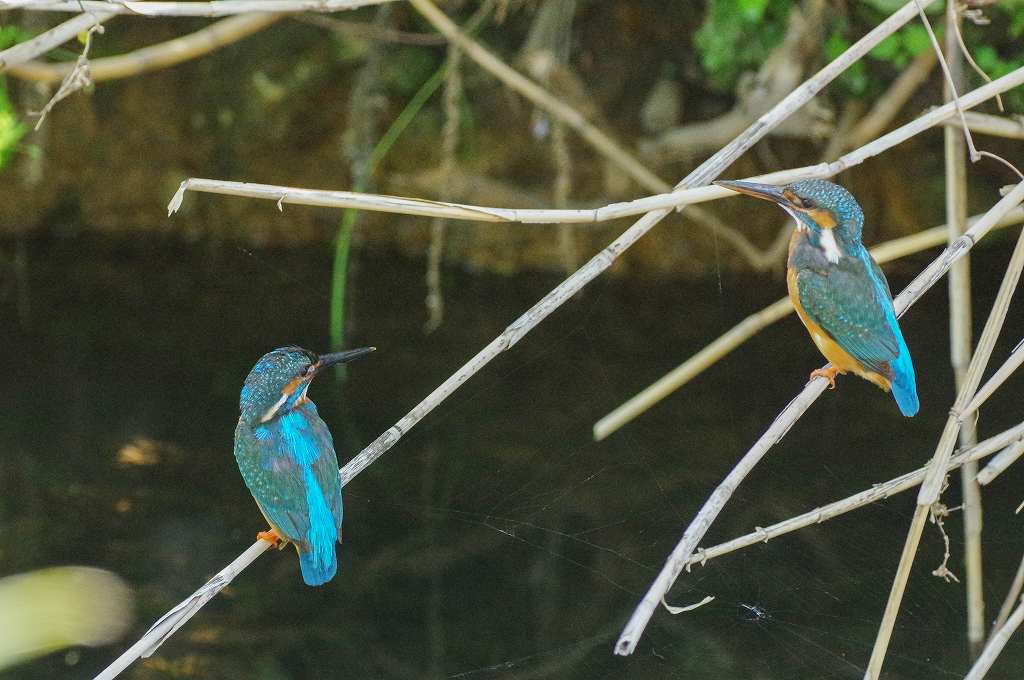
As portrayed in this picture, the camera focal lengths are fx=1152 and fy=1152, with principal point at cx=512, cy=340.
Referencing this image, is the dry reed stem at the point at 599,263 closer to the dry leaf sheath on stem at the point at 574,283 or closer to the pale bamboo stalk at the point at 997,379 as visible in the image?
the dry leaf sheath on stem at the point at 574,283

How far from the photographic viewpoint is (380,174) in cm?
643

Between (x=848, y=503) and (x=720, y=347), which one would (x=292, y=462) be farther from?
(x=848, y=503)

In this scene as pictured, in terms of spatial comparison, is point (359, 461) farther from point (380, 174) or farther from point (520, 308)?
point (380, 174)

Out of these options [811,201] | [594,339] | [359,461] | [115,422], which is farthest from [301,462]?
[594,339]

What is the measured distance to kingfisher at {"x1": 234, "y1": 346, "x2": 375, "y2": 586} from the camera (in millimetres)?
2656

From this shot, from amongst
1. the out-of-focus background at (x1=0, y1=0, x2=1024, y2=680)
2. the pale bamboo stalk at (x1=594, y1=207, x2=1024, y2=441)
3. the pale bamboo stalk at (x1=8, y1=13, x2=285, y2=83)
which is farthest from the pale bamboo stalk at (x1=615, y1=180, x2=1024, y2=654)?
the pale bamboo stalk at (x1=8, y1=13, x2=285, y2=83)

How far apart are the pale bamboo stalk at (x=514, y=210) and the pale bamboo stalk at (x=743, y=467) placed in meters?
0.21

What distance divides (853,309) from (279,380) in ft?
4.44

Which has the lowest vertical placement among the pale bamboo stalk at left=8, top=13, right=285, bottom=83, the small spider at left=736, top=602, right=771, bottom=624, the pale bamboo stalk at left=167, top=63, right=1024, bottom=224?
the small spider at left=736, top=602, right=771, bottom=624

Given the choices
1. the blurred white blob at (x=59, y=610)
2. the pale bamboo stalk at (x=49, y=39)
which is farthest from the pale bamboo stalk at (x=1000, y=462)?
the blurred white blob at (x=59, y=610)

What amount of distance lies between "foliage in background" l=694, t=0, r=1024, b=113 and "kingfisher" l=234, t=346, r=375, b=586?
242 centimetres

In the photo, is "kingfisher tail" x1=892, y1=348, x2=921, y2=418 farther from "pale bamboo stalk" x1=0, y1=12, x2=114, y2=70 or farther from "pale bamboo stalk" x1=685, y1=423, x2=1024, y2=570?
"pale bamboo stalk" x1=0, y1=12, x2=114, y2=70

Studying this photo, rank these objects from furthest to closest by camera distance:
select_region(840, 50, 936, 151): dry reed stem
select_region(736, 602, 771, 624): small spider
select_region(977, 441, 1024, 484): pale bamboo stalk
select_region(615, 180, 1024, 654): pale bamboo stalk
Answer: select_region(840, 50, 936, 151): dry reed stem, select_region(736, 602, 771, 624): small spider, select_region(977, 441, 1024, 484): pale bamboo stalk, select_region(615, 180, 1024, 654): pale bamboo stalk

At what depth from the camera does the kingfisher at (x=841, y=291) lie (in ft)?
8.65
